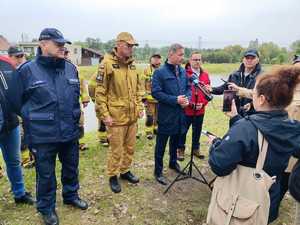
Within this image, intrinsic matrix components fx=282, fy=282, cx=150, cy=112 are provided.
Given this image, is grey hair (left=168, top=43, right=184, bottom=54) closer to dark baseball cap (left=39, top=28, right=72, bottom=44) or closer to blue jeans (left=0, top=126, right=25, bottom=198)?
dark baseball cap (left=39, top=28, right=72, bottom=44)

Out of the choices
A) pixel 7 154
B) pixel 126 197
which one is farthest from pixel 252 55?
pixel 7 154

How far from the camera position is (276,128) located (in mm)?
1876

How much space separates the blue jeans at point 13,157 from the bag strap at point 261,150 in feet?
9.18

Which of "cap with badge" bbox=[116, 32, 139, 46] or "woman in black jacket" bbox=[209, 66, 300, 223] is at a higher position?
"cap with badge" bbox=[116, 32, 139, 46]

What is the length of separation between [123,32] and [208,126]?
4.90 metres

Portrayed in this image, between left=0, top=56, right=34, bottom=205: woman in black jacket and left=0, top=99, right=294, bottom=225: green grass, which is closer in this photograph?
left=0, top=56, right=34, bottom=205: woman in black jacket

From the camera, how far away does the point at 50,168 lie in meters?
3.10

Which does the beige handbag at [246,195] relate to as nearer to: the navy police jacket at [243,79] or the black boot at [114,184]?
the navy police jacket at [243,79]

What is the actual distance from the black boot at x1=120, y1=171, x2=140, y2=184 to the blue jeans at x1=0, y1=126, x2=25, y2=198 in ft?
4.62

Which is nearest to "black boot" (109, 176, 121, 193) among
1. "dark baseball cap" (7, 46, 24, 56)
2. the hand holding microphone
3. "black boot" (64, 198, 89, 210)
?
"black boot" (64, 198, 89, 210)

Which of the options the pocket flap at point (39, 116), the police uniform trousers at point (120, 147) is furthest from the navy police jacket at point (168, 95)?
the pocket flap at point (39, 116)

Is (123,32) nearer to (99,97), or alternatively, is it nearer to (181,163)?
(99,97)

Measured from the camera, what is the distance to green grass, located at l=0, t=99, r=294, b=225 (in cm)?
338

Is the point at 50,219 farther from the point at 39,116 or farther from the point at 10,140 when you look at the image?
the point at 39,116
